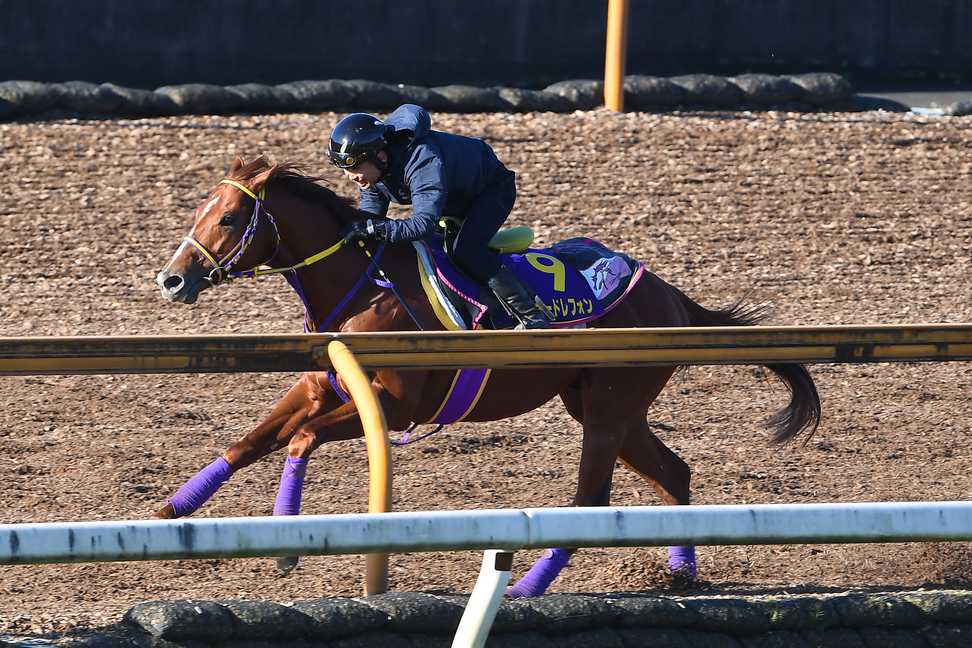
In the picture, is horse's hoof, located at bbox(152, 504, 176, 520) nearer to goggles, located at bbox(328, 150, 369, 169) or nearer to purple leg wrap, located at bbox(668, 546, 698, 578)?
goggles, located at bbox(328, 150, 369, 169)

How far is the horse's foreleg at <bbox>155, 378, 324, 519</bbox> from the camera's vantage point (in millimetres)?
5926

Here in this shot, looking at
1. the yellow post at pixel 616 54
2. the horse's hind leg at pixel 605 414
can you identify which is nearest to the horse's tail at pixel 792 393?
the horse's hind leg at pixel 605 414

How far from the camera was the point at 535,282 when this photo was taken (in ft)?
21.5

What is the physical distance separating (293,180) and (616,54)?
666cm

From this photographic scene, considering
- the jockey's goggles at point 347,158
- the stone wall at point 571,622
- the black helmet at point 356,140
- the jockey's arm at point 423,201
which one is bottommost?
the stone wall at point 571,622

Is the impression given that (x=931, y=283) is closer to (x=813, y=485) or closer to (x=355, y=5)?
(x=813, y=485)

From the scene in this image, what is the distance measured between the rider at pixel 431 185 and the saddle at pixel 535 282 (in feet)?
0.20

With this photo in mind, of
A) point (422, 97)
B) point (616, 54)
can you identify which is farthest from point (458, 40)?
point (616, 54)

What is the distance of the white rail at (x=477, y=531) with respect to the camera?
336 centimetres

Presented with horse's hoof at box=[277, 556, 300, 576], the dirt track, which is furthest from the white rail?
horse's hoof at box=[277, 556, 300, 576]

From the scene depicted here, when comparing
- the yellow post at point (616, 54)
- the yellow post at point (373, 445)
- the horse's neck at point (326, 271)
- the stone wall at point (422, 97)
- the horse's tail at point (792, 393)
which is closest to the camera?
the yellow post at point (373, 445)

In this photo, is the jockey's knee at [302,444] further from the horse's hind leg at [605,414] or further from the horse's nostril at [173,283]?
the horse's hind leg at [605,414]

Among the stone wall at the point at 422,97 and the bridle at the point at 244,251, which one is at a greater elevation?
the bridle at the point at 244,251

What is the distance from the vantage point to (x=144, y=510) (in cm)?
688
